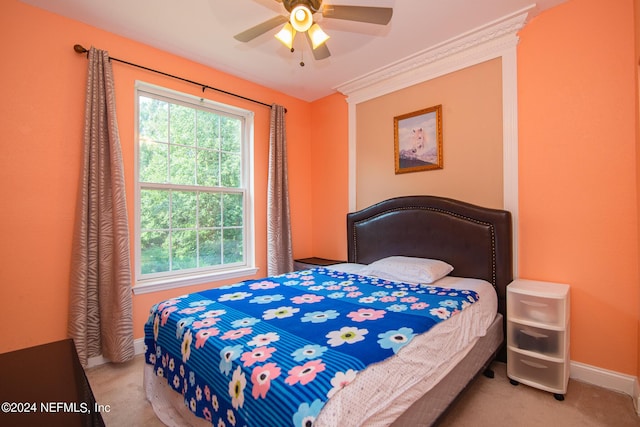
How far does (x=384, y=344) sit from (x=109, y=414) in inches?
70.7

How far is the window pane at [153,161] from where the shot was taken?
2.77 metres

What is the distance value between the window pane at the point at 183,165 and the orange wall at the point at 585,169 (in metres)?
3.10

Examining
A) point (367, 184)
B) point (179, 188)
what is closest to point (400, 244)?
point (367, 184)

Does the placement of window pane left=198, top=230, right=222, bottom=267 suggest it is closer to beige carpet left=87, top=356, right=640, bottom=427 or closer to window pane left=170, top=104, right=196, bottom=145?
window pane left=170, top=104, right=196, bottom=145

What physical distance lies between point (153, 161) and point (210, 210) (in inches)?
29.0

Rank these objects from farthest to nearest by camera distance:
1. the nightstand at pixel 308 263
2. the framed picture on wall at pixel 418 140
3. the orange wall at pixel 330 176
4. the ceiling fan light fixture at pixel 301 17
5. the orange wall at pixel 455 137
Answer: the orange wall at pixel 330 176 < the nightstand at pixel 308 263 < the framed picture on wall at pixel 418 140 < the orange wall at pixel 455 137 < the ceiling fan light fixture at pixel 301 17

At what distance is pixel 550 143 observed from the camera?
7.41 ft

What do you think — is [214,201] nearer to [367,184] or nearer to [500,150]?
[367,184]

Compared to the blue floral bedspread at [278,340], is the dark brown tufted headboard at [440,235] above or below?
above

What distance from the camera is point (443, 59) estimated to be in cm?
281

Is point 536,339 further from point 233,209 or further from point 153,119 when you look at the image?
point 153,119

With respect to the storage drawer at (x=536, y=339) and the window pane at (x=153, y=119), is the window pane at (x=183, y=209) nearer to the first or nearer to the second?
the window pane at (x=153, y=119)

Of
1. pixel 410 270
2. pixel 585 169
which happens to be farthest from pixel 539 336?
pixel 585 169

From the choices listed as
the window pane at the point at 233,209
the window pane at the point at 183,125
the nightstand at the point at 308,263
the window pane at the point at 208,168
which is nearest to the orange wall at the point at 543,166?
the window pane at the point at 183,125
